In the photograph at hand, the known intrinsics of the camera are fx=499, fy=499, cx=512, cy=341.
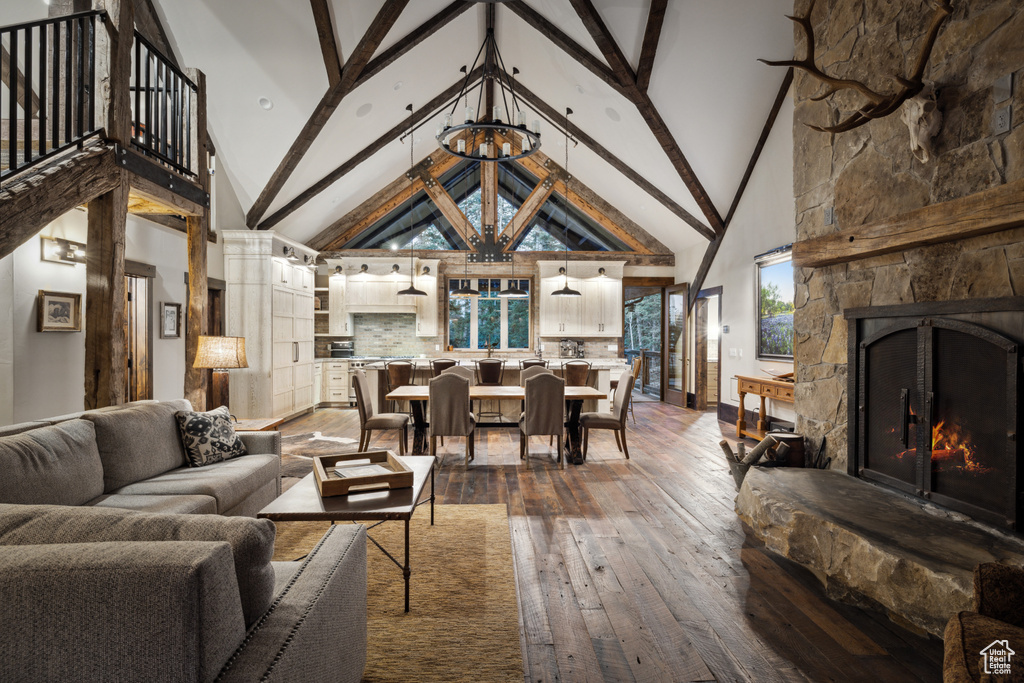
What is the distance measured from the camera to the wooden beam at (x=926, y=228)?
2197 millimetres

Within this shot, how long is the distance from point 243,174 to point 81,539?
265 inches

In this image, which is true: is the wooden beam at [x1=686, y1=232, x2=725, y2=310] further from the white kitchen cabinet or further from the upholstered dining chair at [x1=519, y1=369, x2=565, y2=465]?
the white kitchen cabinet

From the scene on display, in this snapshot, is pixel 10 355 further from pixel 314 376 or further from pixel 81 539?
pixel 314 376

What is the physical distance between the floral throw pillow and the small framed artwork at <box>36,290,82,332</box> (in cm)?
179

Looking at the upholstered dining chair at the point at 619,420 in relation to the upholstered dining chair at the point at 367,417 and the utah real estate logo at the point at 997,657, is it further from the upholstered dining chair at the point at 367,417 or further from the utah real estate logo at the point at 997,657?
the utah real estate logo at the point at 997,657

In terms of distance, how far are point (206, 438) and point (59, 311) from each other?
2.11 meters

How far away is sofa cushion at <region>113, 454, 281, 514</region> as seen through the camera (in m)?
2.60

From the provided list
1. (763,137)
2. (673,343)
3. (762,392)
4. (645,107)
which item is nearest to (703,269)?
(673,343)

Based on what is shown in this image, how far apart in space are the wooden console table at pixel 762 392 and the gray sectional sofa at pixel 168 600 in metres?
4.87

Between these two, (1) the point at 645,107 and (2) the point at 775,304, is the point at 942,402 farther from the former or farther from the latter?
(1) the point at 645,107

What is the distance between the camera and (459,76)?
7.28 meters

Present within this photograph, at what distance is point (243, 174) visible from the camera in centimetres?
668

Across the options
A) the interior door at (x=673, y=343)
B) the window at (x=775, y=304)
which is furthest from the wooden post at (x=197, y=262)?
the interior door at (x=673, y=343)

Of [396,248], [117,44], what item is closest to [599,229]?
[396,248]
